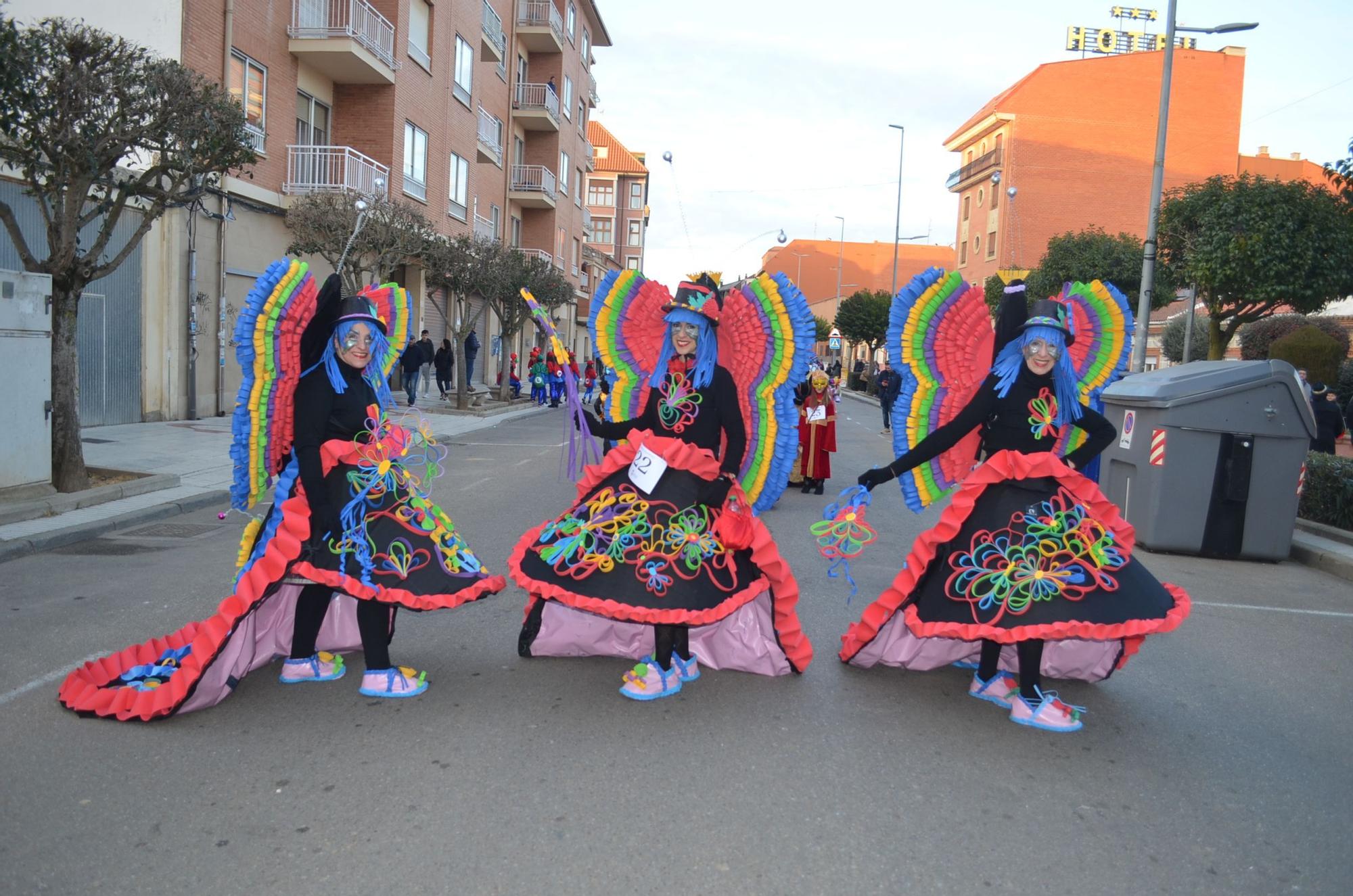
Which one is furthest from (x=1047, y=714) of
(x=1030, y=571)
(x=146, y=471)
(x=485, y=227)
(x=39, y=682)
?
(x=485, y=227)

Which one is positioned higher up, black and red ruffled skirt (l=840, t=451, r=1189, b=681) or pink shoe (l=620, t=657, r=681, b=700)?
black and red ruffled skirt (l=840, t=451, r=1189, b=681)

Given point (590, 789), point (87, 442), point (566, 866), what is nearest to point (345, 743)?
point (590, 789)

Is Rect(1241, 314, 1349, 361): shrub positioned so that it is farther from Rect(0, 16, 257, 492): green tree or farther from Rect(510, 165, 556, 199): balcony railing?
Rect(510, 165, 556, 199): balcony railing

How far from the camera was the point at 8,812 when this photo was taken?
10.5 ft

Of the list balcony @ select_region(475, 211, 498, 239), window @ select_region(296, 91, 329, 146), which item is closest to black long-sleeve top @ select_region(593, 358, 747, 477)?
window @ select_region(296, 91, 329, 146)

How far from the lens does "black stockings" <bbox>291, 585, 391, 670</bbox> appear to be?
169 inches

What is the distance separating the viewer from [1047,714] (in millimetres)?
4301

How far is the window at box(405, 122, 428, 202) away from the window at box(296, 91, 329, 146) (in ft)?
6.81

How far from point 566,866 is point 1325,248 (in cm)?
1715

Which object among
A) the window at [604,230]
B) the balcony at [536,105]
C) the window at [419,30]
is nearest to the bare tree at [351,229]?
the window at [419,30]

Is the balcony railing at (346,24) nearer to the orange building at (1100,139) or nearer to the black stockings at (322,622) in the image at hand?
the black stockings at (322,622)

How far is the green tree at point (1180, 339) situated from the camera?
96.2 feet

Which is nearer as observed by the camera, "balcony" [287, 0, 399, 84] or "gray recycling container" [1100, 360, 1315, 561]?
"gray recycling container" [1100, 360, 1315, 561]

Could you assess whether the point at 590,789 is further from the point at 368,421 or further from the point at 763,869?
the point at 368,421
